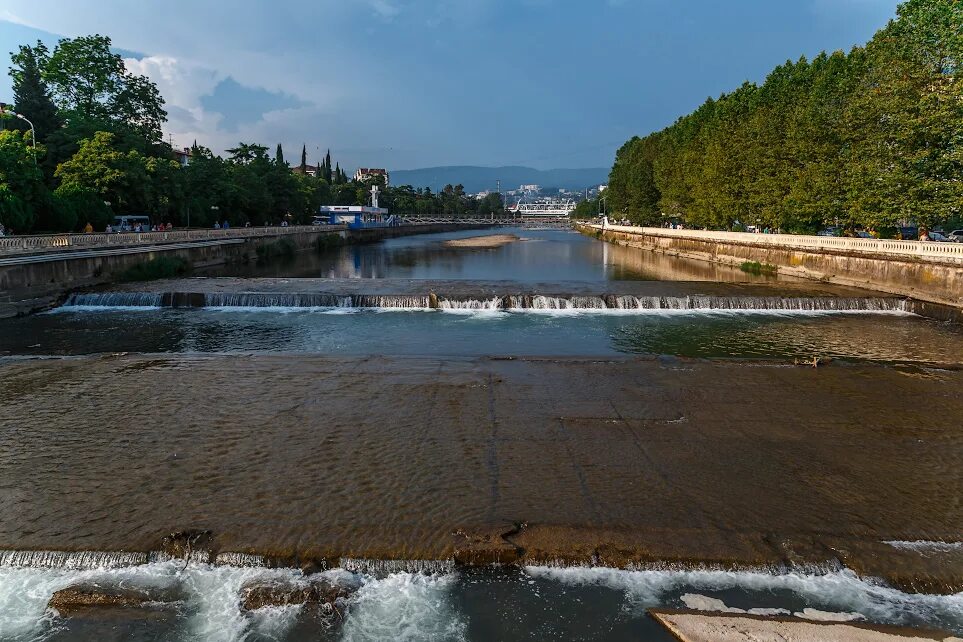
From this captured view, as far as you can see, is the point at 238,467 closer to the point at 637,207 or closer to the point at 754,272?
the point at 754,272

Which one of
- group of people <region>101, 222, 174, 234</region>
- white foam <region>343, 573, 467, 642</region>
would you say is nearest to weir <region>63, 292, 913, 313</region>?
group of people <region>101, 222, 174, 234</region>

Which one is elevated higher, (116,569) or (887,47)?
(887,47)

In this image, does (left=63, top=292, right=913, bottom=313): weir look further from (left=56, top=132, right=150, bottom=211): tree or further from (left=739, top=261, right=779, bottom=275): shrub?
(left=56, top=132, right=150, bottom=211): tree

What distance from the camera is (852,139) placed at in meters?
33.4

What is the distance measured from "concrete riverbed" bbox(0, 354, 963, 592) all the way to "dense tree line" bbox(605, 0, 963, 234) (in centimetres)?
1630

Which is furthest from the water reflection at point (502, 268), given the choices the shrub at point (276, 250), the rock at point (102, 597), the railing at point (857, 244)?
the rock at point (102, 597)

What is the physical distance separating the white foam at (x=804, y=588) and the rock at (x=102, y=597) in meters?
4.27

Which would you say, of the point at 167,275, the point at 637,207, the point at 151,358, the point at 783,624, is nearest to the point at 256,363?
the point at 151,358

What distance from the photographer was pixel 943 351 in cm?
1895

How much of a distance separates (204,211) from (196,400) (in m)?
52.1

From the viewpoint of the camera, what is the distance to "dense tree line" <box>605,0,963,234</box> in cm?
2681

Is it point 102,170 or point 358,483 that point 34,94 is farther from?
point 358,483

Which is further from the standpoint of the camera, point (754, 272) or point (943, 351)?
point (754, 272)

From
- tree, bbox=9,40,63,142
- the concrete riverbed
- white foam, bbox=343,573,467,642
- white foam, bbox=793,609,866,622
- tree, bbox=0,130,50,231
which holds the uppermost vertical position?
tree, bbox=9,40,63,142
